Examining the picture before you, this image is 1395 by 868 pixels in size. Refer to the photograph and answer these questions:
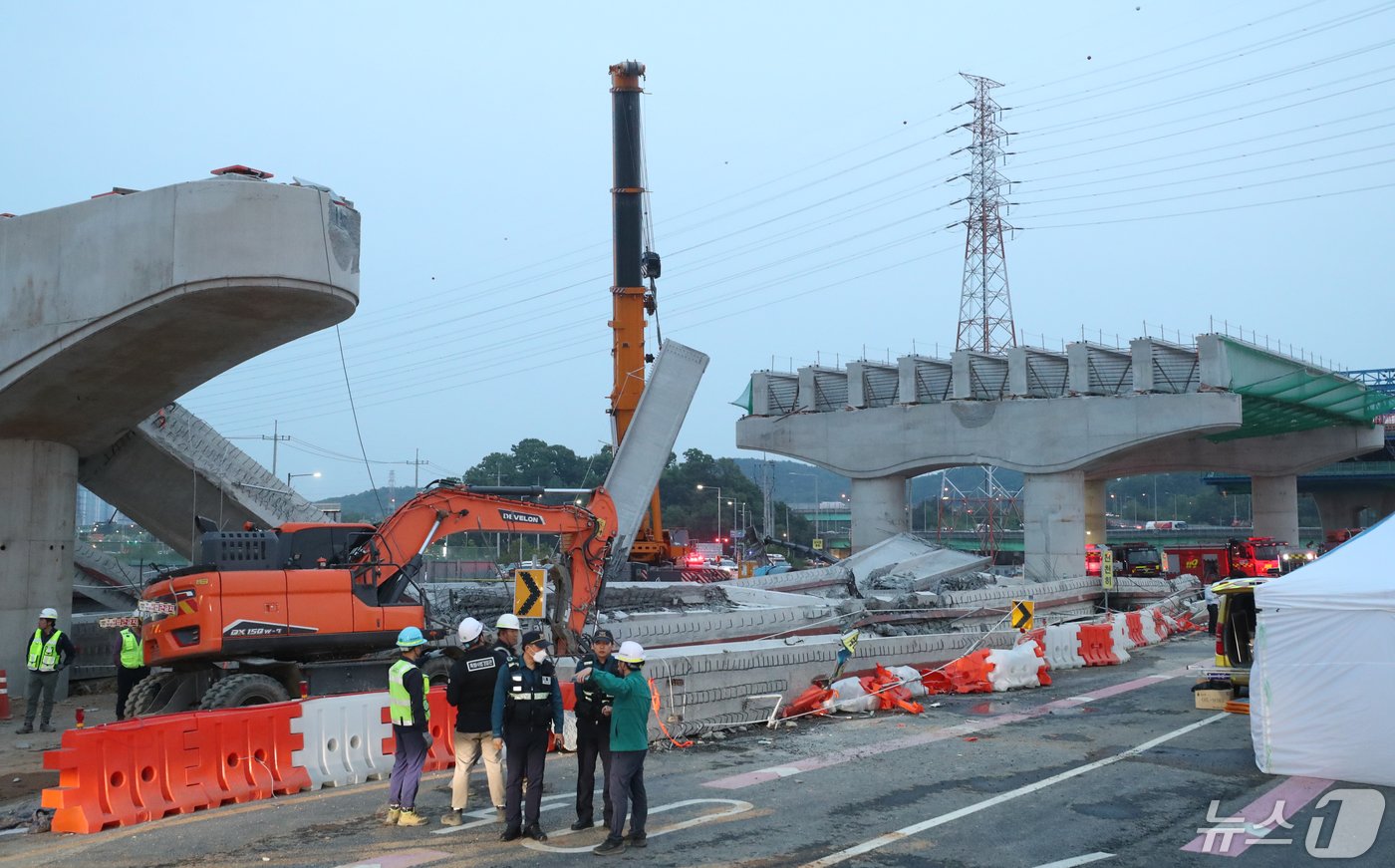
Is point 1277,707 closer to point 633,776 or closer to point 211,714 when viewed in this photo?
point 633,776

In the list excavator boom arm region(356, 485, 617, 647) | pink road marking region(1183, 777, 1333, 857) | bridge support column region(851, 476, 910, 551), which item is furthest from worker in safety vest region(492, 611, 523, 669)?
bridge support column region(851, 476, 910, 551)

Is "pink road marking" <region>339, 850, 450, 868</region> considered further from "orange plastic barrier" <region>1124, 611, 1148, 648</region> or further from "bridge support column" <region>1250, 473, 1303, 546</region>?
"bridge support column" <region>1250, 473, 1303, 546</region>

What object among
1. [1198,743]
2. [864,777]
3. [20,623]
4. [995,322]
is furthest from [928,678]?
[995,322]

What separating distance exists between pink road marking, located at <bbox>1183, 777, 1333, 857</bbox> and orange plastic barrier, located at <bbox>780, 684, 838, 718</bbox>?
256 inches

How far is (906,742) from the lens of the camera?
571 inches

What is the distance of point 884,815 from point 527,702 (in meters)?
3.59

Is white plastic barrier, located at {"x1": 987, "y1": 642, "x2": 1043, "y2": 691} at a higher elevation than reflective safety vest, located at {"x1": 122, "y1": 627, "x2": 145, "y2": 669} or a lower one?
lower

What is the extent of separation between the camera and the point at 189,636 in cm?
1443

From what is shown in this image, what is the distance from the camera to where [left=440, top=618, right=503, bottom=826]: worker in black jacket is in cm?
990

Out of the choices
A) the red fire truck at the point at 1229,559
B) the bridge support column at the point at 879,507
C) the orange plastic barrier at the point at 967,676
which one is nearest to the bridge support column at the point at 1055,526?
the bridge support column at the point at 879,507

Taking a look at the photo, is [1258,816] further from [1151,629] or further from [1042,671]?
[1151,629]

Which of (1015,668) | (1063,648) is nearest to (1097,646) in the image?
(1063,648)

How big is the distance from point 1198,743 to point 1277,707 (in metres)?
2.51

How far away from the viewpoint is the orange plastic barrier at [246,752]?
11.0m
